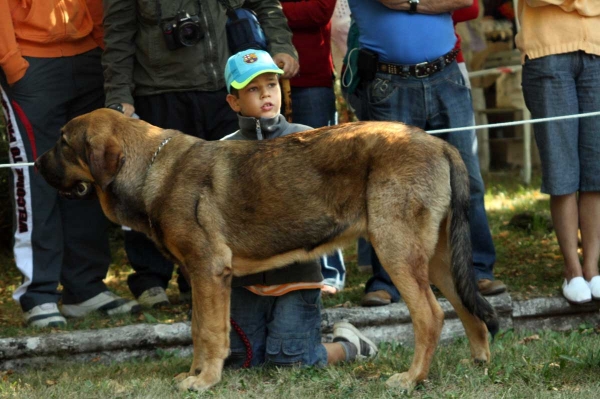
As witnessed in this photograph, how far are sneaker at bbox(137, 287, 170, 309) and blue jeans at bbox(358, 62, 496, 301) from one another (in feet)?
4.98

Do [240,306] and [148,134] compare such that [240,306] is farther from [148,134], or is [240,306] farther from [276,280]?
[148,134]

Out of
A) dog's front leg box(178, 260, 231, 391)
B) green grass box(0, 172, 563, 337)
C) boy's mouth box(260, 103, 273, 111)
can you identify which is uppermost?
boy's mouth box(260, 103, 273, 111)

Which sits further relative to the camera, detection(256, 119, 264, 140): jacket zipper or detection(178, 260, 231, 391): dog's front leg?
detection(256, 119, 264, 140): jacket zipper

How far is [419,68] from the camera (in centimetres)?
632

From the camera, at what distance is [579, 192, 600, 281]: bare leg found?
21.5 ft

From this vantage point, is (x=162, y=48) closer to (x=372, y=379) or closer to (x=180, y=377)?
(x=180, y=377)

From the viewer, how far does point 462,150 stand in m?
6.52

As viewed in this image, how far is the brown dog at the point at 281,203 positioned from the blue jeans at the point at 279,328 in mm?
464

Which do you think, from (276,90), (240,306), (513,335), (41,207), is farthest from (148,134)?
(513,335)

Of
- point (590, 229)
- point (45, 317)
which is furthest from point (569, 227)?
point (45, 317)

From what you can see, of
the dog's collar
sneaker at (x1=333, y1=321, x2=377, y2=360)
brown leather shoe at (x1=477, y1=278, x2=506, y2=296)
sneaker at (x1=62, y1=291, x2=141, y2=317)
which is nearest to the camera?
the dog's collar

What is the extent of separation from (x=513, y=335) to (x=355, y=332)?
3.78ft

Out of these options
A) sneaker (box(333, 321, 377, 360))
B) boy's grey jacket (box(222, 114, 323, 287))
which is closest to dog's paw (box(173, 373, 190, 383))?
boy's grey jacket (box(222, 114, 323, 287))

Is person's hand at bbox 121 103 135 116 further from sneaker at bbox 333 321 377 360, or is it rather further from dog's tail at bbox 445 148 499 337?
dog's tail at bbox 445 148 499 337
